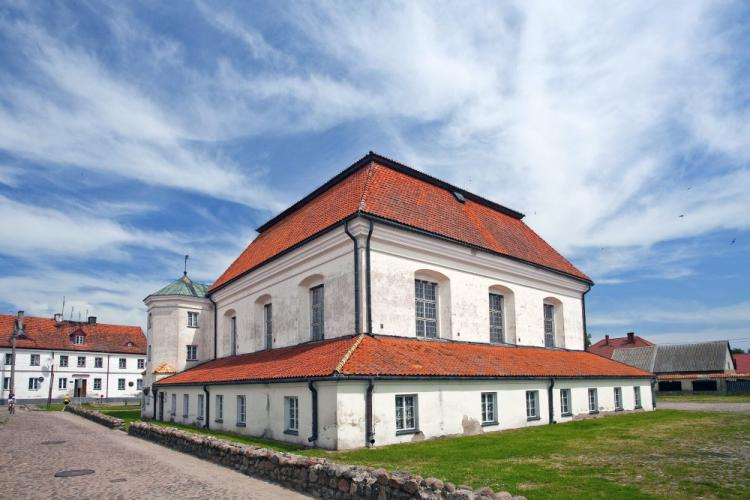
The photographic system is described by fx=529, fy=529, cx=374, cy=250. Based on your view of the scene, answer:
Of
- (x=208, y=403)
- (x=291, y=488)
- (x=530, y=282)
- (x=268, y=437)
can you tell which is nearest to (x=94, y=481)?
(x=291, y=488)

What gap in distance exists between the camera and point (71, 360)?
55.0 meters

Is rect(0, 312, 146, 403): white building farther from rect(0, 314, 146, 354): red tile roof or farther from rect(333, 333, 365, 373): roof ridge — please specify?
rect(333, 333, 365, 373): roof ridge

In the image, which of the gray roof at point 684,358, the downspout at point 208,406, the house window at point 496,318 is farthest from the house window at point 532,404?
the gray roof at point 684,358

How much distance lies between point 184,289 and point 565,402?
21.8 m

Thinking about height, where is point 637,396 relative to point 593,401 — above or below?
below

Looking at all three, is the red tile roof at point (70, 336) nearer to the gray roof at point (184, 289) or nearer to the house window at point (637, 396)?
the gray roof at point (184, 289)

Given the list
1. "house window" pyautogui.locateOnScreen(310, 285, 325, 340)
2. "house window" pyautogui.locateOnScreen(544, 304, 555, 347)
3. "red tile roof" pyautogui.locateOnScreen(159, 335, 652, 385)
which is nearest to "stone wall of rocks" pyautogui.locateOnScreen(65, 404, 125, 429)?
"red tile roof" pyautogui.locateOnScreen(159, 335, 652, 385)

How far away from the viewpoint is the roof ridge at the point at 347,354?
13.5 metres

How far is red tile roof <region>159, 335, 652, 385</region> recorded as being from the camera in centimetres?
1455

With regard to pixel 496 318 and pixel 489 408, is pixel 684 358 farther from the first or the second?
pixel 489 408

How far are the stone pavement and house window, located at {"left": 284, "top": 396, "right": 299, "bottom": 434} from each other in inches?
106

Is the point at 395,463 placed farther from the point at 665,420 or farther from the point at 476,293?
the point at 665,420

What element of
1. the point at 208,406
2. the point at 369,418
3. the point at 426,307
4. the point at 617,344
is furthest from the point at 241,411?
the point at 617,344

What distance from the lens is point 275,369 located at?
17.1 m
